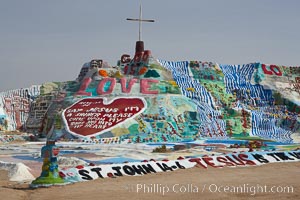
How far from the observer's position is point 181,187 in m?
13.8

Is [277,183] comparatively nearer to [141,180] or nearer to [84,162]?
[141,180]

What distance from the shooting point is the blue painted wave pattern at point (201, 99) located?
41.9 metres

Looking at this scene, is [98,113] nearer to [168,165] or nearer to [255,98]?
[255,98]

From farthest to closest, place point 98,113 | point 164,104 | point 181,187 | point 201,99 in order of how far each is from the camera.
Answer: point 201,99 < point 164,104 < point 98,113 < point 181,187

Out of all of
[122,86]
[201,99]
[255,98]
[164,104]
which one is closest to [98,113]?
[122,86]

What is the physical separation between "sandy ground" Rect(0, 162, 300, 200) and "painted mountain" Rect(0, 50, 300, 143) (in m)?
20.7

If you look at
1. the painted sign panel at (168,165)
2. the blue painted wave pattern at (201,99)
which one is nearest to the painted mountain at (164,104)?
the blue painted wave pattern at (201,99)

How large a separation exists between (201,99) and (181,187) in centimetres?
3217

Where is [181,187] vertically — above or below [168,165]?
above

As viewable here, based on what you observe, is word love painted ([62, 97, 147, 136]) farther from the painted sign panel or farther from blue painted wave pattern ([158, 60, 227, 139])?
the painted sign panel

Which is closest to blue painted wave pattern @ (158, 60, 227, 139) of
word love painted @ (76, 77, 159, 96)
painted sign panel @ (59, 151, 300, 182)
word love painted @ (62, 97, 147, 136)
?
word love painted @ (76, 77, 159, 96)

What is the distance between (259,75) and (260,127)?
26.8 feet

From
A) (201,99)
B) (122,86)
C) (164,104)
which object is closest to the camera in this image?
(164,104)

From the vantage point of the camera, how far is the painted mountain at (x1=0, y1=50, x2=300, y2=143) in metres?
39.2
